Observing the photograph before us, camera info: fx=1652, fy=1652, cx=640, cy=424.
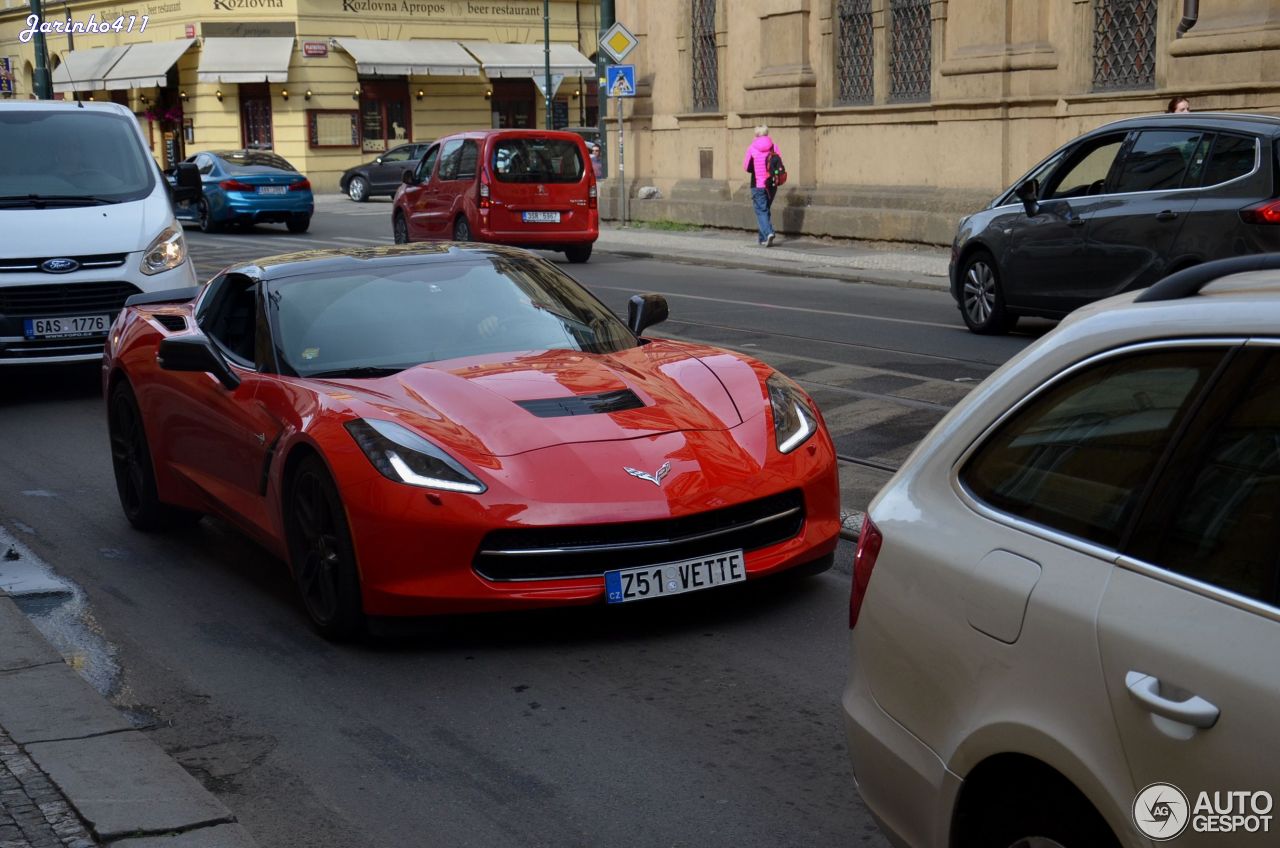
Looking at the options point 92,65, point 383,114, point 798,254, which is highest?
point 92,65

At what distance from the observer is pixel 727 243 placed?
81.9ft

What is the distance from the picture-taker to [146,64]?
47438 mm

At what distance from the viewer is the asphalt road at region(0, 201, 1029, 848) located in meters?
4.30

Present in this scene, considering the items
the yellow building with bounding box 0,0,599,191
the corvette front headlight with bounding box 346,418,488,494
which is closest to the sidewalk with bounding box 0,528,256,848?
the corvette front headlight with bounding box 346,418,488,494

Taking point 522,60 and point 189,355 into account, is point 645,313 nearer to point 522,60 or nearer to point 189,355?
point 189,355

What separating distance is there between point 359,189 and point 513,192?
20339 millimetres

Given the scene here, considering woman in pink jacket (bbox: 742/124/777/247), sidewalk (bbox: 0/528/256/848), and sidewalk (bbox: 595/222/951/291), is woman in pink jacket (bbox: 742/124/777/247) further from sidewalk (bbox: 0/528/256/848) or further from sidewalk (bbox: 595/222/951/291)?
sidewalk (bbox: 0/528/256/848)

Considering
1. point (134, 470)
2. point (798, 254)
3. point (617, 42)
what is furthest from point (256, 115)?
point (134, 470)

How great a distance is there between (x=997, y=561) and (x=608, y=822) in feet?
5.57

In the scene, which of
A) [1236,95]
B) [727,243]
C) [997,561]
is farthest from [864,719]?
[727,243]

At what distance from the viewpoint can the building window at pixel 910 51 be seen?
76.8 ft

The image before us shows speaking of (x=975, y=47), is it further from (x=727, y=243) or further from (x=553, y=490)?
(x=553, y=490)

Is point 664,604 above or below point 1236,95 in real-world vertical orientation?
below

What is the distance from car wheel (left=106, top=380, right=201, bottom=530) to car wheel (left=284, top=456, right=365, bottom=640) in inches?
68.3
